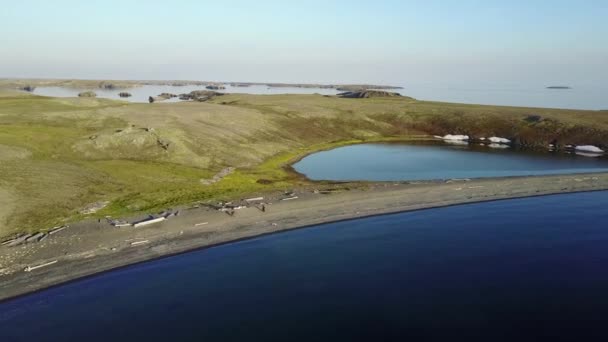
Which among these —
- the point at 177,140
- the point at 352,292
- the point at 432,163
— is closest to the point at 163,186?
the point at 177,140

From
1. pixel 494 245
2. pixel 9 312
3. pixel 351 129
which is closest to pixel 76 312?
pixel 9 312

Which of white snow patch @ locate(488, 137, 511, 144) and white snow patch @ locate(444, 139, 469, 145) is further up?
white snow patch @ locate(488, 137, 511, 144)

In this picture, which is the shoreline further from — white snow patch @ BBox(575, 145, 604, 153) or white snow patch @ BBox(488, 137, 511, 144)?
white snow patch @ BBox(488, 137, 511, 144)

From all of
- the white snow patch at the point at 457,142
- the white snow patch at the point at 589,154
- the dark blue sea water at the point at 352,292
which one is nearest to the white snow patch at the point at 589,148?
the white snow patch at the point at 589,154

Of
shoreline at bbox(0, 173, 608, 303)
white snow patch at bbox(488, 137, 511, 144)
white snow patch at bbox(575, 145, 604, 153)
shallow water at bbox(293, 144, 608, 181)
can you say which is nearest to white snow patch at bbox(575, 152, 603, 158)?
shallow water at bbox(293, 144, 608, 181)

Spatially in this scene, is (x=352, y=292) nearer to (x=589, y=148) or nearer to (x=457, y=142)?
(x=457, y=142)

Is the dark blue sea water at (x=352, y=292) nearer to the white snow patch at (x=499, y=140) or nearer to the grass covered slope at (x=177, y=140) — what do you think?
the grass covered slope at (x=177, y=140)
